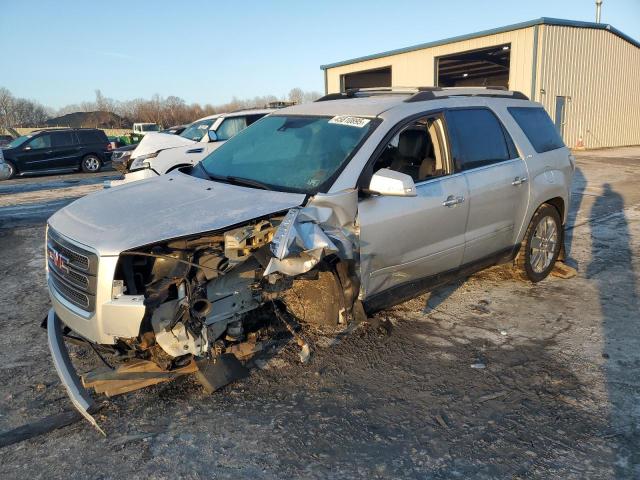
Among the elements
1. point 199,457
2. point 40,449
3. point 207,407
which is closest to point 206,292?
point 207,407

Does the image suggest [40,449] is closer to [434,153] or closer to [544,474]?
[544,474]

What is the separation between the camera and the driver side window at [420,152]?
164 inches

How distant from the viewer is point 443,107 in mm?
4277

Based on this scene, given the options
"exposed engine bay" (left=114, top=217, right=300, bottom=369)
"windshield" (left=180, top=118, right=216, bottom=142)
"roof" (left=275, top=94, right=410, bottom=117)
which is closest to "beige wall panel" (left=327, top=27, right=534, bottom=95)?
"windshield" (left=180, top=118, right=216, bottom=142)

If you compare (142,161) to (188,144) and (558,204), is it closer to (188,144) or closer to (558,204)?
(188,144)

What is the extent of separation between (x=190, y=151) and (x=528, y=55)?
621 inches

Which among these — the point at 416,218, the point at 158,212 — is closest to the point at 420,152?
the point at 416,218

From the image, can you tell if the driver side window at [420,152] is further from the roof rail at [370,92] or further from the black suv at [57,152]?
the black suv at [57,152]

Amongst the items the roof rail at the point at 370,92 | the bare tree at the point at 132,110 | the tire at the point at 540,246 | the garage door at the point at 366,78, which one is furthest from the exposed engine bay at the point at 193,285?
the bare tree at the point at 132,110

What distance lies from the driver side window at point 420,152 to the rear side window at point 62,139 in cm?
1760

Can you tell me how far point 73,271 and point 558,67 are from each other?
22.3m

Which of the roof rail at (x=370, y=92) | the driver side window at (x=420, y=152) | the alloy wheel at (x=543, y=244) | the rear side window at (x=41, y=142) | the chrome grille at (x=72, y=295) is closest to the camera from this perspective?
the chrome grille at (x=72, y=295)

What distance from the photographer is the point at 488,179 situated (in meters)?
4.42

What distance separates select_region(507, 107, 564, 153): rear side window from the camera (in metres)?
5.09
